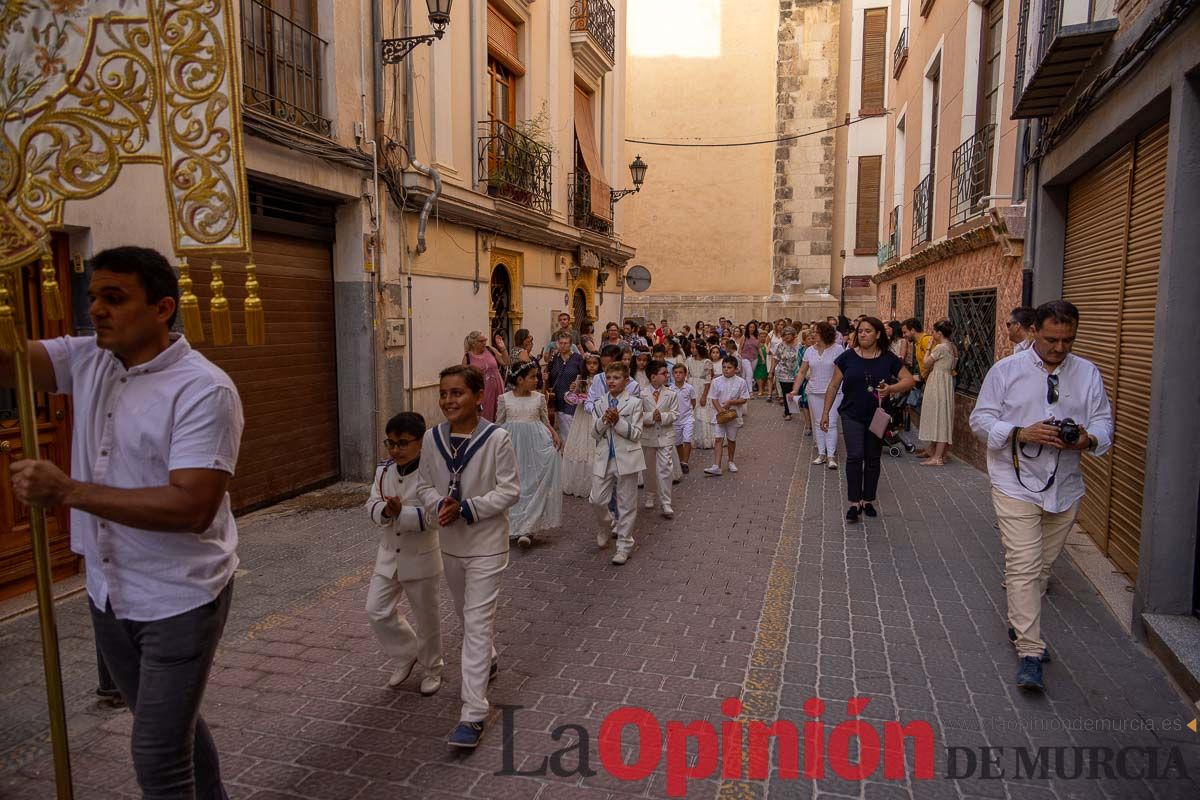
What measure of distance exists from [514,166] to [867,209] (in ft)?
51.0

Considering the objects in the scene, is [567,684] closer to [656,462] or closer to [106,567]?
[106,567]

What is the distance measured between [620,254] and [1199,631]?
54.4 ft

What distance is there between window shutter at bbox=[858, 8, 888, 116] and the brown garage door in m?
20.3

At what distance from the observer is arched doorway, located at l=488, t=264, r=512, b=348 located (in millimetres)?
13805

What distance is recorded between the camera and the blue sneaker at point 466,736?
3.51 meters

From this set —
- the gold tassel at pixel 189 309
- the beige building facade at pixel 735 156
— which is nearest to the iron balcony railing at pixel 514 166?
the gold tassel at pixel 189 309

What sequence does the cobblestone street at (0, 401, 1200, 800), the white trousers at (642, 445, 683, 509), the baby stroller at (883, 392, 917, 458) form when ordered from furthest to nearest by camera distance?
the baby stroller at (883, 392, 917, 458), the white trousers at (642, 445, 683, 509), the cobblestone street at (0, 401, 1200, 800)

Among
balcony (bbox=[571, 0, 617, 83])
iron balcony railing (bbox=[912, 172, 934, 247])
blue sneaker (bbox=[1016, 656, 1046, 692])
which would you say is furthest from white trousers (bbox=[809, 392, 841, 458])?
balcony (bbox=[571, 0, 617, 83])

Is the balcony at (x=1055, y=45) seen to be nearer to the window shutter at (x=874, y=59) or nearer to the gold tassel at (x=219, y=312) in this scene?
the gold tassel at (x=219, y=312)

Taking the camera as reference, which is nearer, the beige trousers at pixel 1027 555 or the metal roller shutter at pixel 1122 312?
the beige trousers at pixel 1027 555

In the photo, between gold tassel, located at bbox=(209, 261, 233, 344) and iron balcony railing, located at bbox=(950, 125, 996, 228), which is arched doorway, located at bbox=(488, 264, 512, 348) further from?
gold tassel, located at bbox=(209, 261, 233, 344)

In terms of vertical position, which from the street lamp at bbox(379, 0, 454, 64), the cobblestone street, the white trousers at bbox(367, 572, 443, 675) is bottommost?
the cobblestone street

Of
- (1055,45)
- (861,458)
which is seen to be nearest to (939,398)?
(861,458)

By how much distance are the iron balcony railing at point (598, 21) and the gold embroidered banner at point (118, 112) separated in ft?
48.9
